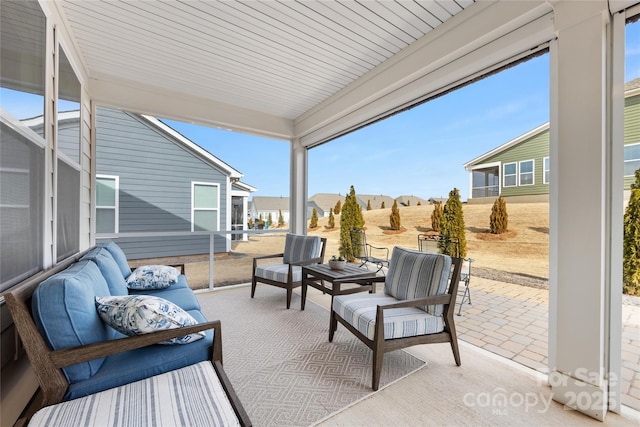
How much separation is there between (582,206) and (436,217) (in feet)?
5.55

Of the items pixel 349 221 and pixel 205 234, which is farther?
pixel 349 221

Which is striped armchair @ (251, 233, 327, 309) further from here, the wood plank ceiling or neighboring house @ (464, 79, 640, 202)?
the wood plank ceiling

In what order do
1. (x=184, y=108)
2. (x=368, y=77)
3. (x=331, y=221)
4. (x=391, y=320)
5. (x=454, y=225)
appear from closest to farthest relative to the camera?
(x=391, y=320), (x=454, y=225), (x=368, y=77), (x=184, y=108), (x=331, y=221)

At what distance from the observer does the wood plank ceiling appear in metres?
2.32

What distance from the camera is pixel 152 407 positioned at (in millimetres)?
1091

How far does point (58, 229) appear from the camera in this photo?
224cm

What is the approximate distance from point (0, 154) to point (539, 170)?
11.8ft

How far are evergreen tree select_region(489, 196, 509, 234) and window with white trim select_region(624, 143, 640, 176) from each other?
1.02 m

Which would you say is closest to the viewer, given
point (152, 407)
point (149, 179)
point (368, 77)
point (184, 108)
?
point (152, 407)

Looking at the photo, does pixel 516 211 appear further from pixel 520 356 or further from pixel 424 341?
pixel 424 341

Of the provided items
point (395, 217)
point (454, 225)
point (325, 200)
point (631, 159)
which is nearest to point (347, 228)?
point (325, 200)

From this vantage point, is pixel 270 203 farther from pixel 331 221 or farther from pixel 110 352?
pixel 110 352

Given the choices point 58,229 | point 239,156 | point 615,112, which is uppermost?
point 239,156

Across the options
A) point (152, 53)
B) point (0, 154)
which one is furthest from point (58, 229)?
point (152, 53)
